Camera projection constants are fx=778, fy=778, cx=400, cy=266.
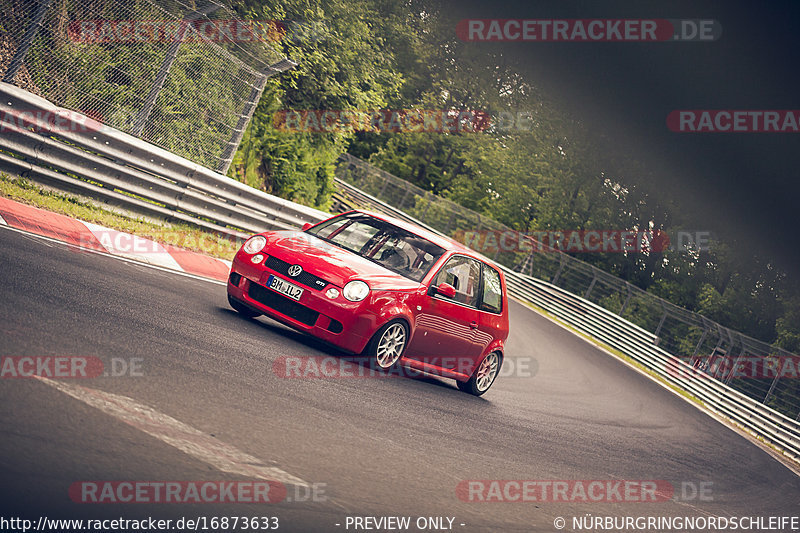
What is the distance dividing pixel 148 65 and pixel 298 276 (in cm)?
562

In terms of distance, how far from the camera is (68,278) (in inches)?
274

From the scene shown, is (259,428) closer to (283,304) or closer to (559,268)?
(283,304)

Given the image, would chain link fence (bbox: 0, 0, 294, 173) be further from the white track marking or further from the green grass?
the white track marking

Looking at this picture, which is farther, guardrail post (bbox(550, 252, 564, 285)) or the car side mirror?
guardrail post (bbox(550, 252, 564, 285))

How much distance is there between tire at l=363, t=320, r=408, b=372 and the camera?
25.1 feet

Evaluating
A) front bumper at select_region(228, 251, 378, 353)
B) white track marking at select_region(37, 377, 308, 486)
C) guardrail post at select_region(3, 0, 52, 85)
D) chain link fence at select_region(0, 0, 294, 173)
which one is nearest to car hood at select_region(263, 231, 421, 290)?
front bumper at select_region(228, 251, 378, 353)

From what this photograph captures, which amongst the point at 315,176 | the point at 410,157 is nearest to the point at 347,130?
the point at 315,176

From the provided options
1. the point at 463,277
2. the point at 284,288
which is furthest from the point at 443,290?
the point at 284,288

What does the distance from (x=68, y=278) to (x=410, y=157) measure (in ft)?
149

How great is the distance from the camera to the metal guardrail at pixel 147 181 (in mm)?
9312

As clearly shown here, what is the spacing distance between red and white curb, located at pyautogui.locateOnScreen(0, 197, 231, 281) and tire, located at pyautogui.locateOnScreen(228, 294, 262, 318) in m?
1.71

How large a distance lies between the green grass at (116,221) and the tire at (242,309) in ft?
9.13

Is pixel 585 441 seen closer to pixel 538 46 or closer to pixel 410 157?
pixel 538 46

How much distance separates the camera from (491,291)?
965 cm
